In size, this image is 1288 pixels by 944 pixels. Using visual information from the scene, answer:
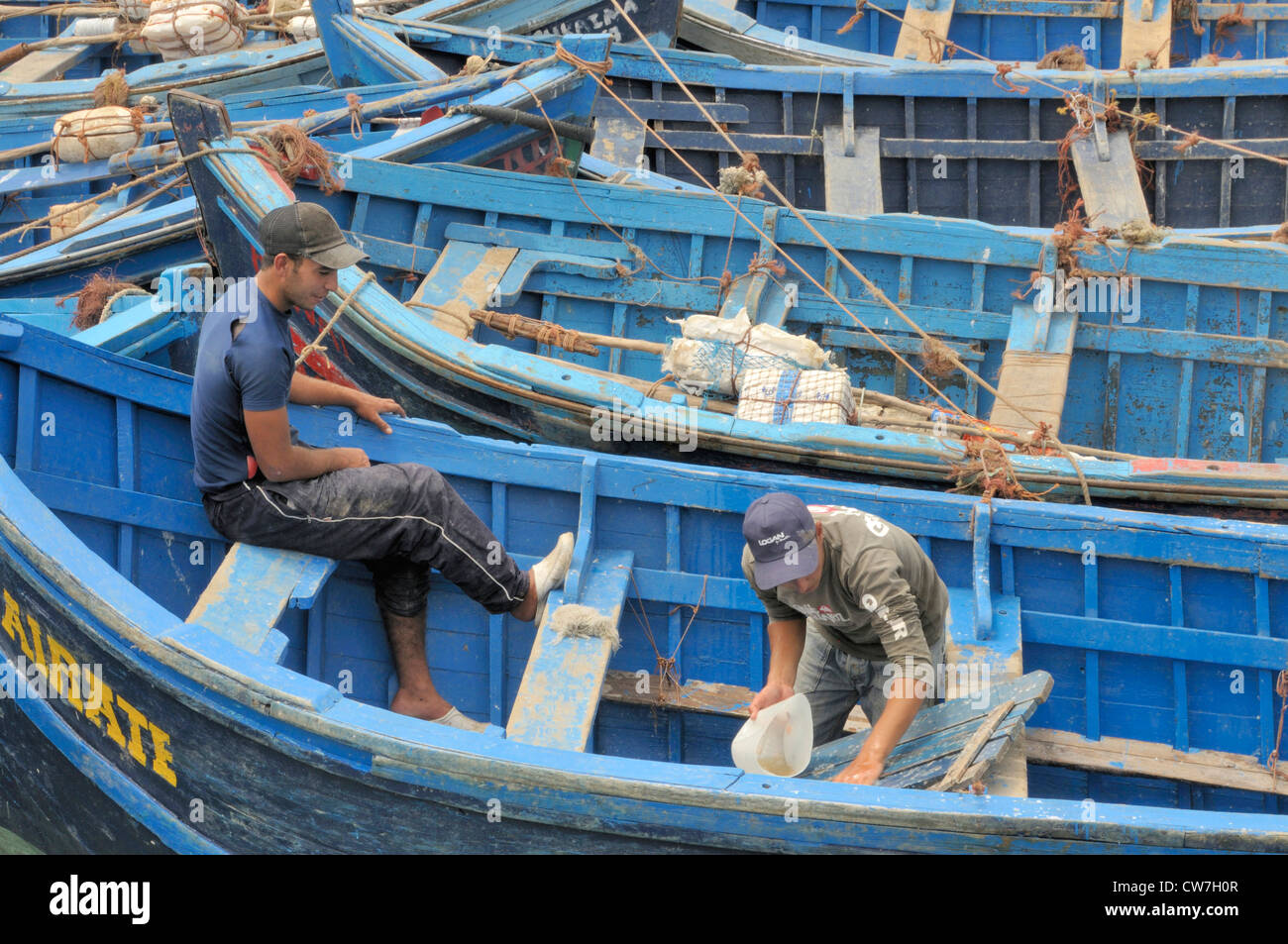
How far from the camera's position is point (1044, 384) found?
21.5ft

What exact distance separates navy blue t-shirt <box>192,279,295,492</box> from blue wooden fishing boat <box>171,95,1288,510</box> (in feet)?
4.22

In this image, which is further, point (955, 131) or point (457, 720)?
point (955, 131)

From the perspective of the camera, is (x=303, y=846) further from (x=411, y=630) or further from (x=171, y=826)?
(x=411, y=630)

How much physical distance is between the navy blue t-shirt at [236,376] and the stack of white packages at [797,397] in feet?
6.57

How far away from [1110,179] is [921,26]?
2574mm

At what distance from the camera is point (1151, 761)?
502 cm

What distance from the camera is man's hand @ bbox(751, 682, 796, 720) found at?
4.39 m

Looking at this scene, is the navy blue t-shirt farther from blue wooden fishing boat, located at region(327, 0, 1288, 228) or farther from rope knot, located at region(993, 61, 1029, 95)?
rope knot, located at region(993, 61, 1029, 95)

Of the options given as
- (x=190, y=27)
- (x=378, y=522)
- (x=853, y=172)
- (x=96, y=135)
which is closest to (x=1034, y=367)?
(x=853, y=172)

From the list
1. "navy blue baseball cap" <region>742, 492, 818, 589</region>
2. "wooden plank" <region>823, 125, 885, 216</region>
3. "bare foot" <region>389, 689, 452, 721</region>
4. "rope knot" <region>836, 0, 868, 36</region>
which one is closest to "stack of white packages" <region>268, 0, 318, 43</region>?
"rope knot" <region>836, 0, 868, 36</region>

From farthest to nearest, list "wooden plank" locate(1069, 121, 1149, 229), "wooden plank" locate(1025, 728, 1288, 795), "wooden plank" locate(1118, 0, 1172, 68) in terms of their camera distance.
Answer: "wooden plank" locate(1118, 0, 1172, 68)
"wooden plank" locate(1069, 121, 1149, 229)
"wooden plank" locate(1025, 728, 1288, 795)

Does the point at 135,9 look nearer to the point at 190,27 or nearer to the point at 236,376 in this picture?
the point at 190,27

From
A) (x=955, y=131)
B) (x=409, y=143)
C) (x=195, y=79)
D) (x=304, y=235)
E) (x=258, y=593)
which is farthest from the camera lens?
(x=195, y=79)

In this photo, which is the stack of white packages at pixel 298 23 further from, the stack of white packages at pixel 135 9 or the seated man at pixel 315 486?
the seated man at pixel 315 486
